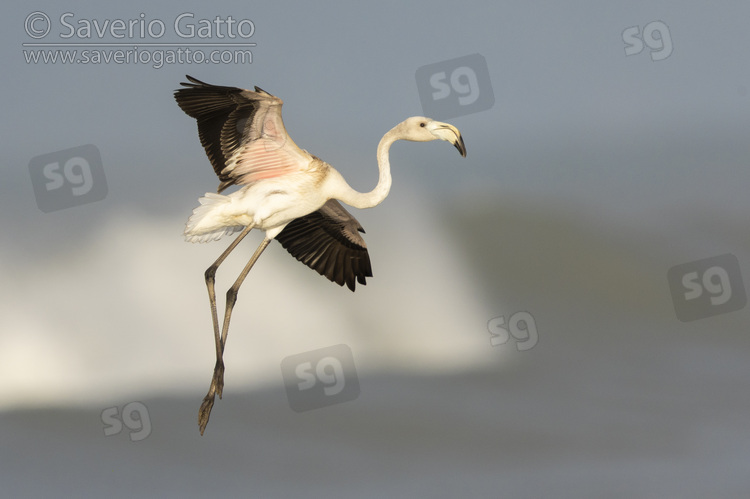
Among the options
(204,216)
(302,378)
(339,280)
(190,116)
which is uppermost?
(190,116)

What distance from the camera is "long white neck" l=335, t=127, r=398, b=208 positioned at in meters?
16.9

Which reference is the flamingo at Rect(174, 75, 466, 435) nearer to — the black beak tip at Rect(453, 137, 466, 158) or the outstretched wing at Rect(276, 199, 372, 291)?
the black beak tip at Rect(453, 137, 466, 158)

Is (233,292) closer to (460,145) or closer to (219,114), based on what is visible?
(219,114)

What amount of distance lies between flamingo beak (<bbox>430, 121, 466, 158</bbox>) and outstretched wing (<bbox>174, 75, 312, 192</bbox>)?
2.04m

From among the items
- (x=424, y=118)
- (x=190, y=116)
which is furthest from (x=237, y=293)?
(x=424, y=118)

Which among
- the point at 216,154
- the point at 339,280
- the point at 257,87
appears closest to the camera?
the point at 257,87

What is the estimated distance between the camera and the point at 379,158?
17047 millimetres

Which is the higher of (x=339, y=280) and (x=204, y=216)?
(x=204, y=216)

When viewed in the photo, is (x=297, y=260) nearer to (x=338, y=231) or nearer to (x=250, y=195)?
(x=338, y=231)

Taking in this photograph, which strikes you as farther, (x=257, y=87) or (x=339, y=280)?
(x=339, y=280)

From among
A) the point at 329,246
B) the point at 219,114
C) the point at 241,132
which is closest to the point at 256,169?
the point at 241,132

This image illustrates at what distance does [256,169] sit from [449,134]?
3.10 metres

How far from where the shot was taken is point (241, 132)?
674 inches

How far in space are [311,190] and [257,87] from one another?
1793 millimetres
